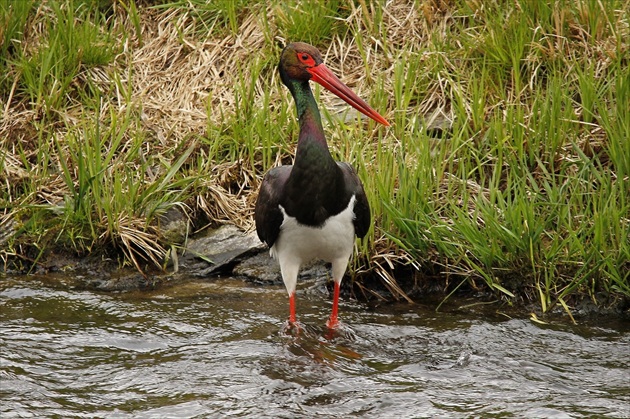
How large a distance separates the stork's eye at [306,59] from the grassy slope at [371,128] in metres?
0.76

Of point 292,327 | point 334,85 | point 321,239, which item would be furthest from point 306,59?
point 292,327

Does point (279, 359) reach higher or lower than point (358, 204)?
lower

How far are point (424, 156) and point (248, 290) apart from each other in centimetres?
121

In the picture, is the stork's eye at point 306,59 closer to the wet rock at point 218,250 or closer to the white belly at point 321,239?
the white belly at point 321,239

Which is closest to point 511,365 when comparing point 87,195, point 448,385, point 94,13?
point 448,385

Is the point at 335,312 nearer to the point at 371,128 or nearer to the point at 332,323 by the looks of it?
the point at 332,323

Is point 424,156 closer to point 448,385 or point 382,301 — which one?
point 382,301

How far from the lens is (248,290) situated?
5.48 metres

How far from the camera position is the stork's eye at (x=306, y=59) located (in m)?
4.95

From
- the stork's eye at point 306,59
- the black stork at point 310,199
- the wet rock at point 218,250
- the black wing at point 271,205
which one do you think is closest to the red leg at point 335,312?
the black stork at point 310,199

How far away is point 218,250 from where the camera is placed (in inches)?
226

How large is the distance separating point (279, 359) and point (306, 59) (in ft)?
4.93

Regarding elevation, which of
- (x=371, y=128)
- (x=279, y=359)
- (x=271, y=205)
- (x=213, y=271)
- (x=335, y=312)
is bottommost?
(x=279, y=359)

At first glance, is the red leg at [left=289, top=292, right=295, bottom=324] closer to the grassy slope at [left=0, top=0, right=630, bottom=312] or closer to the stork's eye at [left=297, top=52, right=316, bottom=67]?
the grassy slope at [left=0, top=0, right=630, bottom=312]
